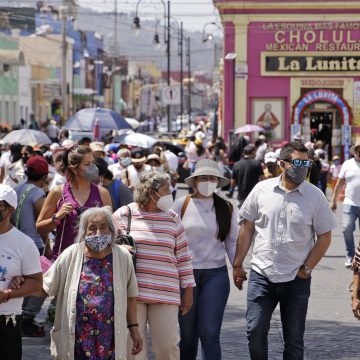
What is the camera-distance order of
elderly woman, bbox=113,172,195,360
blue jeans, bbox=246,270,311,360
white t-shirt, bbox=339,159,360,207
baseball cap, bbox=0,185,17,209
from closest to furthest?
baseball cap, bbox=0,185,17,209 < elderly woman, bbox=113,172,195,360 < blue jeans, bbox=246,270,311,360 < white t-shirt, bbox=339,159,360,207

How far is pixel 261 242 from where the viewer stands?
8078 millimetres

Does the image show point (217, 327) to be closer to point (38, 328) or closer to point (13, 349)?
point (13, 349)

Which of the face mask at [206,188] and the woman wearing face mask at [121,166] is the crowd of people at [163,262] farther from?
the woman wearing face mask at [121,166]

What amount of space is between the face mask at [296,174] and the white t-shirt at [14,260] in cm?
207

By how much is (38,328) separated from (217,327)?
106 inches

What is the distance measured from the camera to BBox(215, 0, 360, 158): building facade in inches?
1604

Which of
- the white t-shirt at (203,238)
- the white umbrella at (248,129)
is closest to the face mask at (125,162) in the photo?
the white t-shirt at (203,238)

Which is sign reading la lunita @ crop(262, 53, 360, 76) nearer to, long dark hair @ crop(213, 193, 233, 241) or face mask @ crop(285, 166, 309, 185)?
long dark hair @ crop(213, 193, 233, 241)

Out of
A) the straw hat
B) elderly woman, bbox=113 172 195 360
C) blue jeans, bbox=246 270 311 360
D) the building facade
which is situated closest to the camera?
elderly woman, bbox=113 172 195 360

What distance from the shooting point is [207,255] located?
8352 mm

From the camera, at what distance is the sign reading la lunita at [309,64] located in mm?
41312

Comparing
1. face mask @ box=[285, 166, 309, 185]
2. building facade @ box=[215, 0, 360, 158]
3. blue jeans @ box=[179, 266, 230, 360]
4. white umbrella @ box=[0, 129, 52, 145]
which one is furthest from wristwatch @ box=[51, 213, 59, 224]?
building facade @ box=[215, 0, 360, 158]

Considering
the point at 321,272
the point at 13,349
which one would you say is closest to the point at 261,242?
the point at 13,349

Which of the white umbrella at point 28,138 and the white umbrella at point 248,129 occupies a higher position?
the white umbrella at point 28,138
